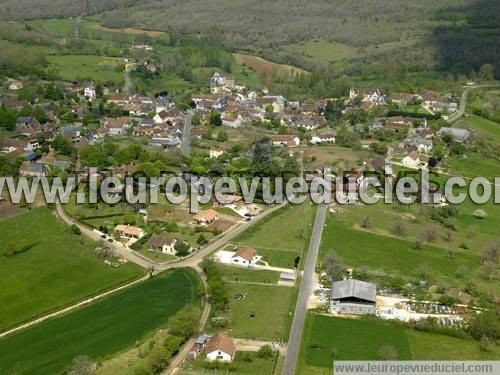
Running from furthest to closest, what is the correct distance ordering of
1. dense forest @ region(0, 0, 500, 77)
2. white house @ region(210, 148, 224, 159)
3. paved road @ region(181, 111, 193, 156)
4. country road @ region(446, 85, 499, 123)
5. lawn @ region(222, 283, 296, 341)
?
dense forest @ region(0, 0, 500, 77) → country road @ region(446, 85, 499, 123) → paved road @ region(181, 111, 193, 156) → white house @ region(210, 148, 224, 159) → lawn @ region(222, 283, 296, 341)

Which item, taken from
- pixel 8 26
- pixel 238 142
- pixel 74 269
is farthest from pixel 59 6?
pixel 74 269

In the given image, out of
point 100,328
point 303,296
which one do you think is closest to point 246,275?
point 303,296

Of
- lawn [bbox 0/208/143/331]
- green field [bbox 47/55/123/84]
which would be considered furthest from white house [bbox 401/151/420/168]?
green field [bbox 47/55/123/84]

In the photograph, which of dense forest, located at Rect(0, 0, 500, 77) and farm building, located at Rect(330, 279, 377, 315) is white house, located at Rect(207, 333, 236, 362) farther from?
dense forest, located at Rect(0, 0, 500, 77)

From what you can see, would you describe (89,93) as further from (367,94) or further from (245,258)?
(245,258)

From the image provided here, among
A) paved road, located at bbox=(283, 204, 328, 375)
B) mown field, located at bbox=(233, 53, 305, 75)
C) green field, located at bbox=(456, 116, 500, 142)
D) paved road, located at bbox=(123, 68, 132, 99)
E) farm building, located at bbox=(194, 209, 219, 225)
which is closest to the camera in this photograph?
paved road, located at bbox=(283, 204, 328, 375)

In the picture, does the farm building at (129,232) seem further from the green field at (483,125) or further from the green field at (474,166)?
the green field at (483,125)

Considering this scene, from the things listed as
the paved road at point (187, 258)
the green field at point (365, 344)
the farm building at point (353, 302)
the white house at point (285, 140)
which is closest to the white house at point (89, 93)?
the white house at point (285, 140)
